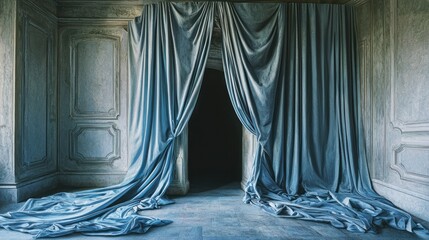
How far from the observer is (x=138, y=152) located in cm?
410

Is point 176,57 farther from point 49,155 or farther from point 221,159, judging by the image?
point 221,159

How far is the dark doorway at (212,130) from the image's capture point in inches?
265

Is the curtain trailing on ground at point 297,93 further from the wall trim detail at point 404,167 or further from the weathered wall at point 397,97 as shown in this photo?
the wall trim detail at point 404,167

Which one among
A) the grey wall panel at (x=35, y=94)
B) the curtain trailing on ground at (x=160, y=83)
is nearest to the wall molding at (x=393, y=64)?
the curtain trailing on ground at (x=160, y=83)

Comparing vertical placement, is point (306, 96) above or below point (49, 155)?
above

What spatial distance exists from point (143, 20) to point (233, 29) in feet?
3.90

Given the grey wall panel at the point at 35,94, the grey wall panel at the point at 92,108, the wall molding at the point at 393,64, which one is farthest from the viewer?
the grey wall panel at the point at 92,108

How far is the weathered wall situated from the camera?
10.5ft

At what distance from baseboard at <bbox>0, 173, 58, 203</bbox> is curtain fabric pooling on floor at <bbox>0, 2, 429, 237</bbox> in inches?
15.6

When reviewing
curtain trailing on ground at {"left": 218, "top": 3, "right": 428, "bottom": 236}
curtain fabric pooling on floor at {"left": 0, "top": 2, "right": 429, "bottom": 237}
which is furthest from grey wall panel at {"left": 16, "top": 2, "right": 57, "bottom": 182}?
curtain trailing on ground at {"left": 218, "top": 3, "right": 428, "bottom": 236}

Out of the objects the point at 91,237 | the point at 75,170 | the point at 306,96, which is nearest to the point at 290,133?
the point at 306,96

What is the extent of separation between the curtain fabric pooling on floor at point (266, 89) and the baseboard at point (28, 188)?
1.30 feet

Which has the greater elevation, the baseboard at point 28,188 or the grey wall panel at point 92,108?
the grey wall panel at point 92,108

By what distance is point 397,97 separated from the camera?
3.54 metres
